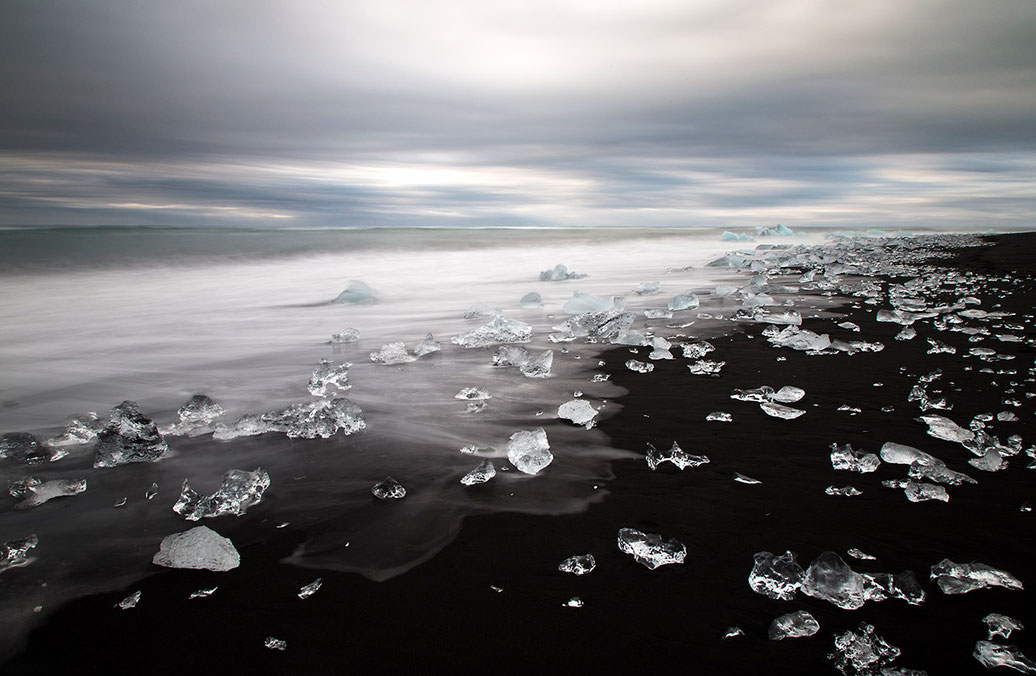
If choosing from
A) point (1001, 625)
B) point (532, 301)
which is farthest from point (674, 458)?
point (532, 301)

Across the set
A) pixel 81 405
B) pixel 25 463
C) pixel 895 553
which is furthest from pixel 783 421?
pixel 81 405

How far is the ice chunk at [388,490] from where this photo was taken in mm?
2125

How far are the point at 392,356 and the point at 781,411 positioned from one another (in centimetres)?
313

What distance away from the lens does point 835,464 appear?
222 centimetres

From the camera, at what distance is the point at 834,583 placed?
4.71 feet

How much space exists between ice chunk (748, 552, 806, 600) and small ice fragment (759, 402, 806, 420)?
4.71ft

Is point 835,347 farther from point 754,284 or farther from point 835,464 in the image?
point 754,284

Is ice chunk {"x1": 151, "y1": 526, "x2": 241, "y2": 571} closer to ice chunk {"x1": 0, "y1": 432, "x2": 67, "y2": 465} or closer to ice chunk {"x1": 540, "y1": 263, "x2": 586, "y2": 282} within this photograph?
ice chunk {"x1": 0, "y1": 432, "x2": 67, "y2": 465}

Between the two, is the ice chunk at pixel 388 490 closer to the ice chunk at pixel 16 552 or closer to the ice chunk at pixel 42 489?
the ice chunk at pixel 16 552

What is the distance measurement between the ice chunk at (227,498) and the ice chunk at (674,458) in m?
1.65

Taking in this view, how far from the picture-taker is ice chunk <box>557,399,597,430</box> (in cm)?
287

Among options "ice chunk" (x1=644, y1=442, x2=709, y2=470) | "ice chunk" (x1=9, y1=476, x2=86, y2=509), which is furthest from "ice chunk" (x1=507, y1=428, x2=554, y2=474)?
"ice chunk" (x1=9, y1=476, x2=86, y2=509)

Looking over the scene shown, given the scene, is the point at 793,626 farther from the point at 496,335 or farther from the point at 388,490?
the point at 496,335

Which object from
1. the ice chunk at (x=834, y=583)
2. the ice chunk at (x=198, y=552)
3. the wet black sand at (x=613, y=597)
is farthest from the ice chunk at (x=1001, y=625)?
the ice chunk at (x=198, y=552)
